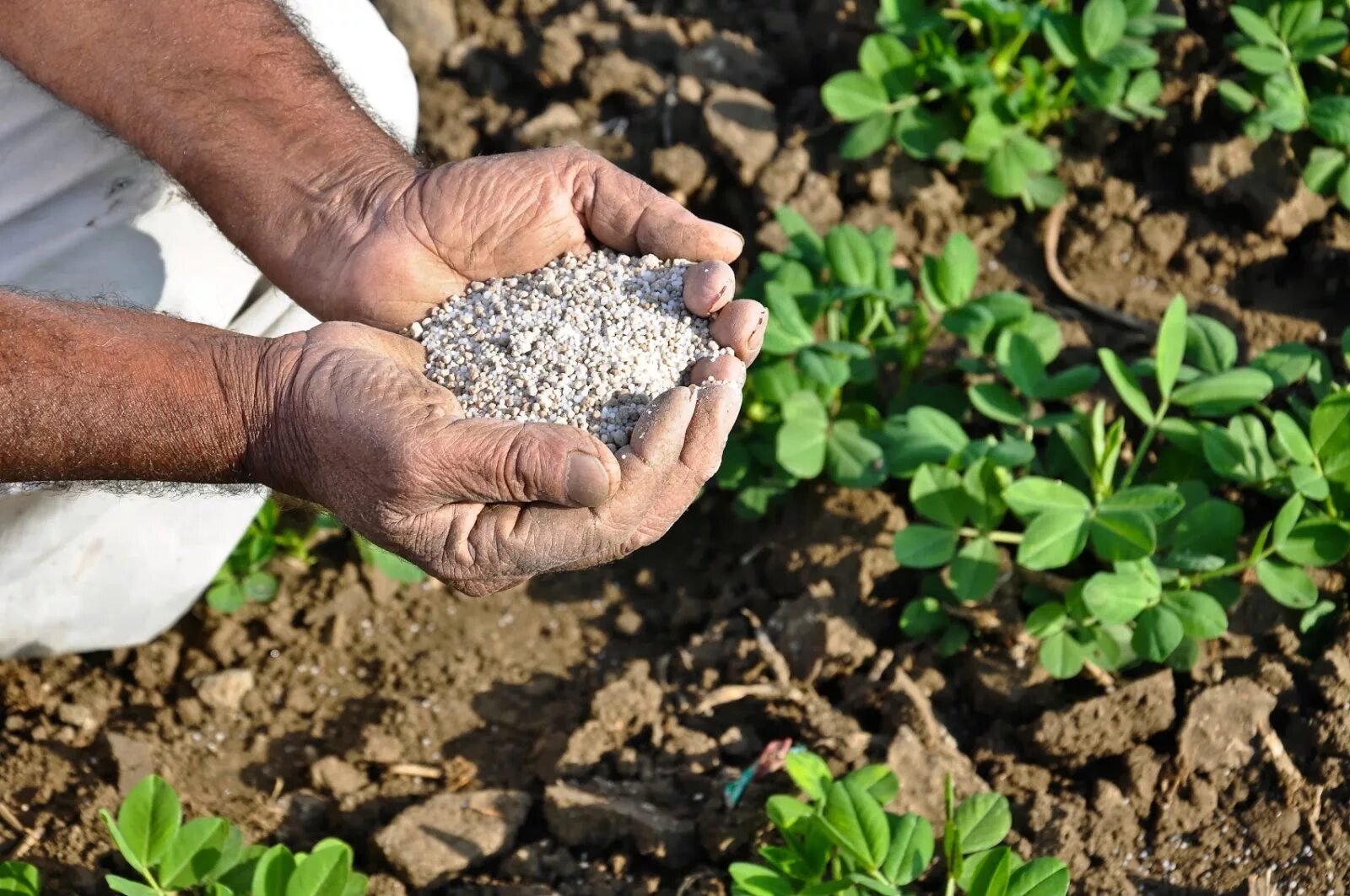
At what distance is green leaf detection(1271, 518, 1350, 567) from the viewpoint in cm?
240

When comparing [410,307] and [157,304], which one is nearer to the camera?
[410,307]

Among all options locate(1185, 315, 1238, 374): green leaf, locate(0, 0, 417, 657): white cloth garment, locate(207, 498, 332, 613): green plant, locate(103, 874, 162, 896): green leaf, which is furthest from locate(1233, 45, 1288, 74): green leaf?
locate(103, 874, 162, 896): green leaf

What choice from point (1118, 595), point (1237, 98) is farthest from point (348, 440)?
point (1237, 98)

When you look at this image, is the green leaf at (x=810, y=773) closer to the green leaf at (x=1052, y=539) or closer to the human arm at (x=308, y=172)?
the green leaf at (x=1052, y=539)

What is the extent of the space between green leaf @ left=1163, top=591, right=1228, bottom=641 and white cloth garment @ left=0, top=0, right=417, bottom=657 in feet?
5.52

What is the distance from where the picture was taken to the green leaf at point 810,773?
217 cm

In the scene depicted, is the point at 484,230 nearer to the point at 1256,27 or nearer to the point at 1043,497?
the point at 1043,497

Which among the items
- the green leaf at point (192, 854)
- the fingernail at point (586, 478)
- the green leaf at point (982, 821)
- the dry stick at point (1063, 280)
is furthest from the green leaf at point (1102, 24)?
the green leaf at point (192, 854)

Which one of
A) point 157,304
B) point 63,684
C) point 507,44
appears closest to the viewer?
point 157,304

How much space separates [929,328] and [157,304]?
163 centimetres

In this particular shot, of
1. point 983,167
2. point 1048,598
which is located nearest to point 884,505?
point 1048,598

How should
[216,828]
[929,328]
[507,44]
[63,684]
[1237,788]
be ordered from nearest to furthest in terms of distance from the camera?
[216,828] → [1237,788] → [63,684] → [929,328] → [507,44]

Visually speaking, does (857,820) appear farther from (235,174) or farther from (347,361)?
(235,174)

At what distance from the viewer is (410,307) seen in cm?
225
